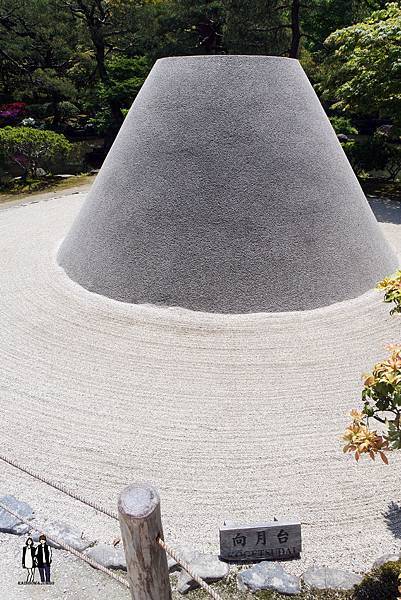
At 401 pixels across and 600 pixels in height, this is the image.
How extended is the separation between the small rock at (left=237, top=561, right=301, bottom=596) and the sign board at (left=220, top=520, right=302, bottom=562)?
100mm

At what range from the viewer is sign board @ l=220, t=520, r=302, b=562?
158 inches

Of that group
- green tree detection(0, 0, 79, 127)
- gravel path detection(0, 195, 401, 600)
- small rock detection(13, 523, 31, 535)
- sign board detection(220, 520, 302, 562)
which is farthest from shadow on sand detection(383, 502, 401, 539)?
green tree detection(0, 0, 79, 127)

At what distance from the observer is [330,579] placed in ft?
12.7

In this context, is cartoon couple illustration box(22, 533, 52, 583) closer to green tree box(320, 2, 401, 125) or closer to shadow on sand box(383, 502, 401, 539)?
shadow on sand box(383, 502, 401, 539)

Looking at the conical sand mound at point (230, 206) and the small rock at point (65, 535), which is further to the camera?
the conical sand mound at point (230, 206)

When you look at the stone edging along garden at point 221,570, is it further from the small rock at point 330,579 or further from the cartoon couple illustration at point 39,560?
the cartoon couple illustration at point 39,560

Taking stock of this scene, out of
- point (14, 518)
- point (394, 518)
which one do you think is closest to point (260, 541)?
point (394, 518)

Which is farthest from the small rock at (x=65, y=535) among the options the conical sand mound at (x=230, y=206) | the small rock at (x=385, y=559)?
the conical sand mound at (x=230, y=206)

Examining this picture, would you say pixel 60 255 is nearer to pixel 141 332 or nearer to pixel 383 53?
pixel 141 332

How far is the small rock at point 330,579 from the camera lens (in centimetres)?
381

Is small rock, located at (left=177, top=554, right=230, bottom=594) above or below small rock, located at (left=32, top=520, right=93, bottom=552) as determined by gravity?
below

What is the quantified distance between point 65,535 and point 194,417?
2076 millimetres

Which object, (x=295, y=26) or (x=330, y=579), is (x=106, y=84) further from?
(x=330, y=579)

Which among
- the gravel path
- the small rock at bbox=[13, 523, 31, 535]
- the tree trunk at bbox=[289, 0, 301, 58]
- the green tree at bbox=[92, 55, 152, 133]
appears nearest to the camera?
the small rock at bbox=[13, 523, 31, 535]
